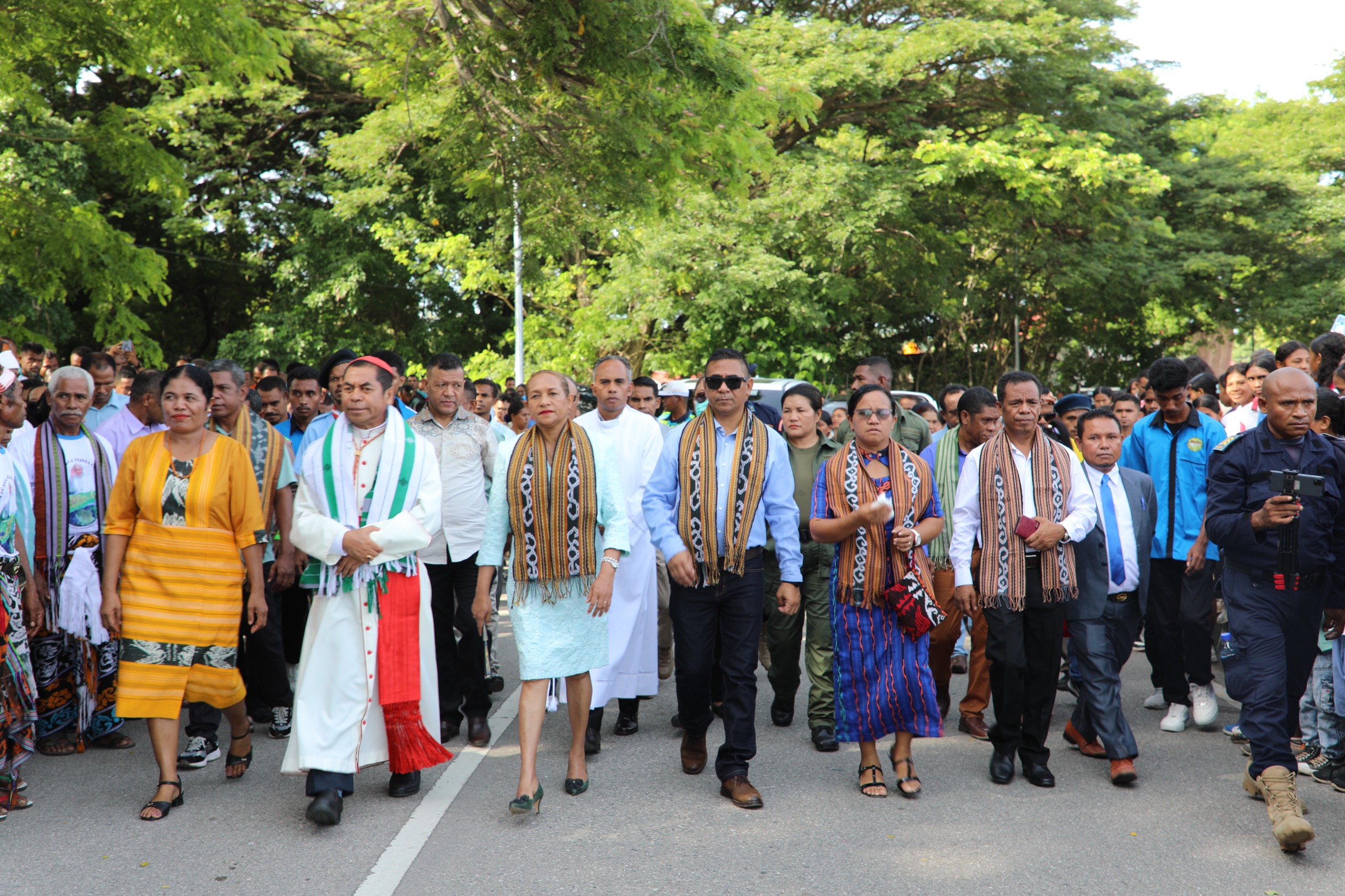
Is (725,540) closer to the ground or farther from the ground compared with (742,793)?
farther from the ground

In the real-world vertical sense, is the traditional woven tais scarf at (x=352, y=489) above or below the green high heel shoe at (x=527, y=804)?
above

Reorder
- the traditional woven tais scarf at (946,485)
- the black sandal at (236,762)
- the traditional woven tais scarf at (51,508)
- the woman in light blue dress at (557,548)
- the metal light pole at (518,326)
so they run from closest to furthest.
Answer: the woman in light blue dress at (557,548) < the black sandal at (236,762) < the traditional woven tais scarf at (51,508) < the traditional woven tais scarf at (946,485) < the metal light pole at (518,326)

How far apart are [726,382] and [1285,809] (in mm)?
3067

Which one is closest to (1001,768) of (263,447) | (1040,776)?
(1040,776)

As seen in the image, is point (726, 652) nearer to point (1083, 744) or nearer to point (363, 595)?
point (363, 595)

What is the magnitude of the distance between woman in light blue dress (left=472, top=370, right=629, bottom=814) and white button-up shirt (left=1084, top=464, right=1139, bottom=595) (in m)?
2.59

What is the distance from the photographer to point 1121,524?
602 centimetres

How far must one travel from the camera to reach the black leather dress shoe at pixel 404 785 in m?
5.30

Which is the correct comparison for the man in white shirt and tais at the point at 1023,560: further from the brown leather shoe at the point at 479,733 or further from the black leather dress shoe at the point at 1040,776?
the brown leather shoe at the point at 479,733

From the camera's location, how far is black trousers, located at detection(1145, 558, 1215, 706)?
254 inches

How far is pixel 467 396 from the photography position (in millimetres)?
9367

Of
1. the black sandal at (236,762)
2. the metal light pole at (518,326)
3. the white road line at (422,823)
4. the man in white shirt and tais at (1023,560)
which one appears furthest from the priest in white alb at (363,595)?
the metal light pole at (518,326)

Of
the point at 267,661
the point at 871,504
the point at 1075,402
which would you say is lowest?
the point at 267,661

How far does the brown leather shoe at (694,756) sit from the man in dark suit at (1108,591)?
1.98 metres
